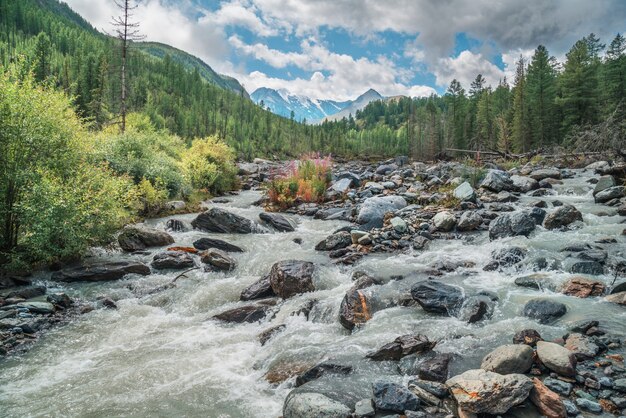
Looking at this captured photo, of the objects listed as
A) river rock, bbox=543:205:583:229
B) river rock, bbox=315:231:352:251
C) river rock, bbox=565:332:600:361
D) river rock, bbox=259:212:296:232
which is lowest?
river rock, bbox=565:332:600:361

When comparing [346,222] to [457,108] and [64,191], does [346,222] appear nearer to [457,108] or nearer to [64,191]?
[64,191]

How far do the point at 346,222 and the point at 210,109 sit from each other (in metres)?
135

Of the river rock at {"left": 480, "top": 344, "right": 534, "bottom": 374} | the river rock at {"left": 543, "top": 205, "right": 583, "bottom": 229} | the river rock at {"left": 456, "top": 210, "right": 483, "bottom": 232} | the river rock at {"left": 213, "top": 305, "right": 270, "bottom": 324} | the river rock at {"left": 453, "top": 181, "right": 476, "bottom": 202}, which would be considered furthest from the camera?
the river rock at {"left": 453, "top": 181, "right": 476, "bottom": 202}

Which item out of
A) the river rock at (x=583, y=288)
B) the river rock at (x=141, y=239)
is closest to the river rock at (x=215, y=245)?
the river rock at (x=141, y=239)

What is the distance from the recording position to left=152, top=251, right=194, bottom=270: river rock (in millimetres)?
12852

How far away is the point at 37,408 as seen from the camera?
5.99 meters

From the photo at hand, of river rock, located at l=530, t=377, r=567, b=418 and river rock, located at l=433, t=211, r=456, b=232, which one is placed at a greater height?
river rock, located at l=433, t=211, r=456, b=232

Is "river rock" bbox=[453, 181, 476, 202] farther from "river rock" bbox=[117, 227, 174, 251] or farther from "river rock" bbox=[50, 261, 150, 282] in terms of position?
"river rock" bbox=[50, 261, 150, 282]

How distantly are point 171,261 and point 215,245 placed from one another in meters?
2.15

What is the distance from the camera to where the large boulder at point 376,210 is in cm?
1641

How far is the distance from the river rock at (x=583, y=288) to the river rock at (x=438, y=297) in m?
2.36

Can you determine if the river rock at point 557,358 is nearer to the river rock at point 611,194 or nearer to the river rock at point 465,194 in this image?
the river rock at point 465,194

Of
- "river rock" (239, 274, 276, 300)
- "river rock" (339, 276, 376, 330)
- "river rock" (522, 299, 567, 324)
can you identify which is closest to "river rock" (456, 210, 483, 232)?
"river rock" (522, 299, 567, 324)

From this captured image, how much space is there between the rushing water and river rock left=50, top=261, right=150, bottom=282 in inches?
14.9
